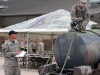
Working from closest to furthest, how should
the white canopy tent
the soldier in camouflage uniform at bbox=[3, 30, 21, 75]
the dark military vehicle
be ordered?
1. the dark military vehicle
2. the soldier in camouflage uniform at bbox=[3, 30, 21, 75]
3. the white canopy tent

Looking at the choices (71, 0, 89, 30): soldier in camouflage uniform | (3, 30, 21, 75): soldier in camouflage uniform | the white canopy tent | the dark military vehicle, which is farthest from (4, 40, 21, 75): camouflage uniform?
the white canopy tent

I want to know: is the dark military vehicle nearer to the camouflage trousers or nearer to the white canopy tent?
the camouflage trousers

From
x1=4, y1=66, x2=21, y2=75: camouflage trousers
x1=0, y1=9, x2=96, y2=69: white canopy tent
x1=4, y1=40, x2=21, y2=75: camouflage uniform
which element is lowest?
x1=4, y1=66, x2=21, y2=75: camouflage trousers

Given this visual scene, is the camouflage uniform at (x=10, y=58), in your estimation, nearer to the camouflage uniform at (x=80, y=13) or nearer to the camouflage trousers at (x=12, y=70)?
the camouflage trousers at (x=12, y=70)

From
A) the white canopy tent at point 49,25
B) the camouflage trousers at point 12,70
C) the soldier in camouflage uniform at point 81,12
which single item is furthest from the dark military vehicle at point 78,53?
the white canopy tent at point 49,25

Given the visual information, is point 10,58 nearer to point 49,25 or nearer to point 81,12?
point 81,12

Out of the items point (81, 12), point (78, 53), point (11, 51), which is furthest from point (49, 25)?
point (78, 53)

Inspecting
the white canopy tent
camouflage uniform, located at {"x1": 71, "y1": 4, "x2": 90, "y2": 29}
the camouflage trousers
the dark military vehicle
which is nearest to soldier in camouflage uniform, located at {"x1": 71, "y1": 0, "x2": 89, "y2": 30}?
camouflage uniform, located at {"x1": 71, "y1": 4, "x2": 90, "y2": 29}

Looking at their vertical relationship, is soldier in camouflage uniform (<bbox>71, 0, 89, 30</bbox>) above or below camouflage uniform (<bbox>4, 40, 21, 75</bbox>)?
above

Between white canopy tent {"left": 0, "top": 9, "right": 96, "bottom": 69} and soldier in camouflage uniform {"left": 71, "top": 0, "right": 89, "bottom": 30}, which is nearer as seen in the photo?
soldier in camouflage uniform {"left": 71, "top": 0, "right": 89, "bottom": 30}

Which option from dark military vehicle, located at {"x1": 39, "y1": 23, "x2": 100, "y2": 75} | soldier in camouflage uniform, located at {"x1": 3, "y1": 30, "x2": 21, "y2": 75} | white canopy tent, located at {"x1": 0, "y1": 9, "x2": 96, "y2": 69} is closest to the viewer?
dark military vehicle, located at {"x1": 39, "y1": 23, "x2": 100, "y2": 75}

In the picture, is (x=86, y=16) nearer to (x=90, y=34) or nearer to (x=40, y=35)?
(x=90, y=34)

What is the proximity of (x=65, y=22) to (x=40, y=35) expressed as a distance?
4.46 meters

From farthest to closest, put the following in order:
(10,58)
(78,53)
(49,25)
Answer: (49,25) → (10,58) → (78,53)
